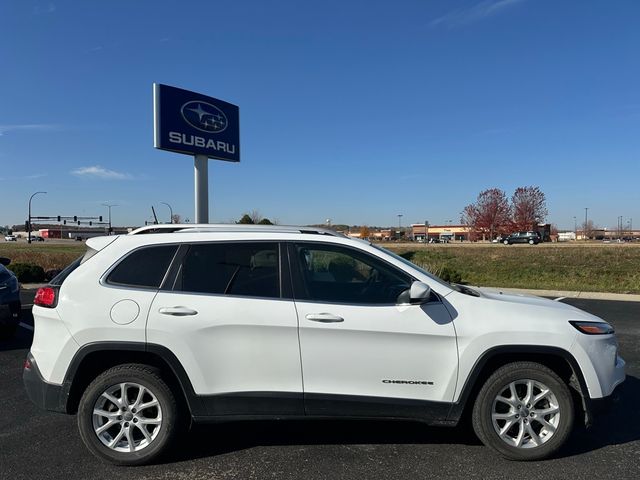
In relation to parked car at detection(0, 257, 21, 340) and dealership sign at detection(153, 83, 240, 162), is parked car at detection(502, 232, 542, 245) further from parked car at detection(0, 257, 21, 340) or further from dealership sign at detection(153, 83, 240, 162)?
parked car at detection(0, 257, 21, 340)

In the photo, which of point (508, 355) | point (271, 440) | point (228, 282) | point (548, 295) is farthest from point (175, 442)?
point (548, 295)

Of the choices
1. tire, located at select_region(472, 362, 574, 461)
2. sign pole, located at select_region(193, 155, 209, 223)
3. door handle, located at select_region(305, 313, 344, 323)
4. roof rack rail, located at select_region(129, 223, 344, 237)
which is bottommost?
tire, located at select_region(472, 362, 574, 461)

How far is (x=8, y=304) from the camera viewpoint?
7.03m

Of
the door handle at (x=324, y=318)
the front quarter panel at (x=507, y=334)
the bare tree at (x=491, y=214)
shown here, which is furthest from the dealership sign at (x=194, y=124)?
the bare tree at (x=491, y=214)

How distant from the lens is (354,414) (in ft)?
11.5

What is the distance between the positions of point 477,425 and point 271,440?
5.36 ft

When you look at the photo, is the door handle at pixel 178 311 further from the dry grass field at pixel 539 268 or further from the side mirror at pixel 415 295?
the dry grass field at pixel 539 268

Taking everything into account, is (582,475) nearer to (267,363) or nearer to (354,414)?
(354,414)

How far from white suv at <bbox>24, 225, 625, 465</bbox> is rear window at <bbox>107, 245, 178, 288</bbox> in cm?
2

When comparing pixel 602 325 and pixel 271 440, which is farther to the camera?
pixel 271 440

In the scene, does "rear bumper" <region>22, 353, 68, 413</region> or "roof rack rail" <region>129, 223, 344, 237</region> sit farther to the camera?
"roof rack rail" <region>129, 223, 344, 237</region>

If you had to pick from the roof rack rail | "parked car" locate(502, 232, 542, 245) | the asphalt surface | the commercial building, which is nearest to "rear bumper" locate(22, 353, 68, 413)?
the asphalt surface

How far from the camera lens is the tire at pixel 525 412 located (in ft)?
11.5

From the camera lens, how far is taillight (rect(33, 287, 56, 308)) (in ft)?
11.9
